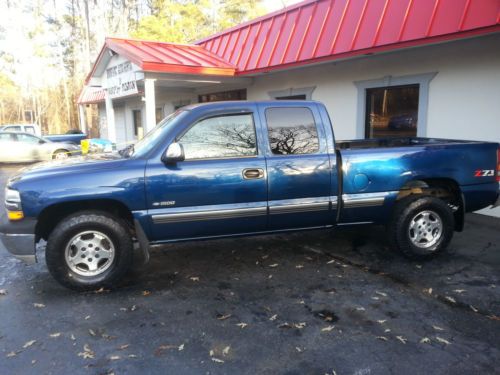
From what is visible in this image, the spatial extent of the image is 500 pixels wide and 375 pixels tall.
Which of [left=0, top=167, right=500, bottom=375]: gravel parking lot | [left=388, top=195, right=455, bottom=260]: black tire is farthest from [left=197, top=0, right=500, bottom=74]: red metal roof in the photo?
[left=0, top=167, right=500, bottom=375]: gravel parking lot

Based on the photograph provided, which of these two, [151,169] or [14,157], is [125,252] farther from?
[14,157]

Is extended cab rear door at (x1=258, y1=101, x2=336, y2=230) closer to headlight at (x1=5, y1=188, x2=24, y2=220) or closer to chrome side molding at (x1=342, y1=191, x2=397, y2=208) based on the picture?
chrome side molding at (x1=342, y1=191, x2=397, y2=208)

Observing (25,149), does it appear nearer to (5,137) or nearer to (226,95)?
(5,137)

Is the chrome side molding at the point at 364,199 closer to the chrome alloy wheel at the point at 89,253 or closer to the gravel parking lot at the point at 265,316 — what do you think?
the gravel parking lot at the point at 265,316

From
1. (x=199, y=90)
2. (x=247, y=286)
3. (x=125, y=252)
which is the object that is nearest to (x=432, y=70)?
(x=247, y=286)

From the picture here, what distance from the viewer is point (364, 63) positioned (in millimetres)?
8188

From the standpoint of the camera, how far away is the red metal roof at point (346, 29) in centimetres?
589

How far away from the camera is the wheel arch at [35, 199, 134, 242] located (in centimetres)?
400

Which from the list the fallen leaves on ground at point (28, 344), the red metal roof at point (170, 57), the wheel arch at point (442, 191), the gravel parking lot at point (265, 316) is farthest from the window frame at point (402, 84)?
the fallen leaves on ground at point (28, 344)

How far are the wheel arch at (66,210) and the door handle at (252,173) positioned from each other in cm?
124

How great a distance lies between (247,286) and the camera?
4.20 meters

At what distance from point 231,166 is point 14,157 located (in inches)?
588

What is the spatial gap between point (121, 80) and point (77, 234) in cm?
819

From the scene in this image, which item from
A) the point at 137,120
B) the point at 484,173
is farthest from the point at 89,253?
the point at 137,120
